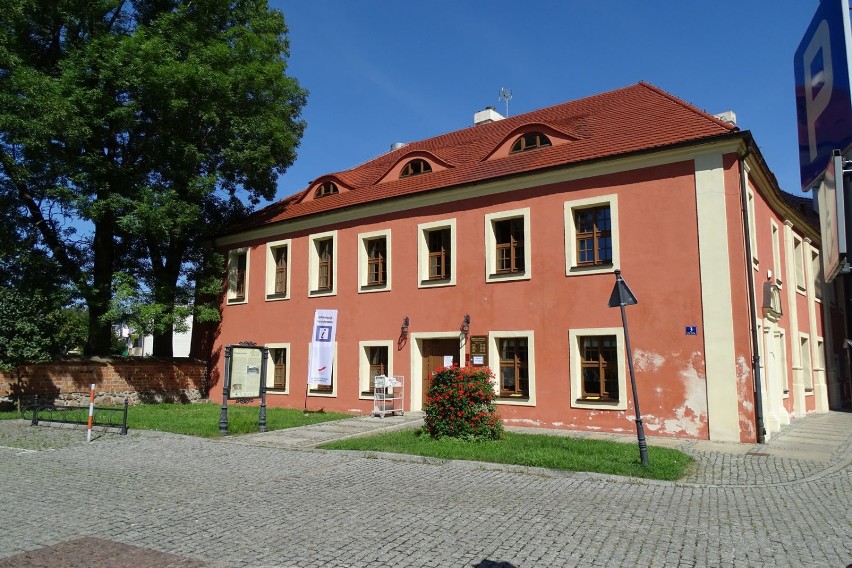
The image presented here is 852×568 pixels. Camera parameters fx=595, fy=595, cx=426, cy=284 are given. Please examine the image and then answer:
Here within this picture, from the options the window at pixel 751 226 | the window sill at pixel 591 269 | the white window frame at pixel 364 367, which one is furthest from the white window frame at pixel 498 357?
the window at pixel 751 226

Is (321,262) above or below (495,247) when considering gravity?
above

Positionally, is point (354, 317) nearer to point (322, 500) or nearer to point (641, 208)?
point (641, 208)

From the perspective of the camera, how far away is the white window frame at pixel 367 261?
19.4 meters

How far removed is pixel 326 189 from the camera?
77.0 ft

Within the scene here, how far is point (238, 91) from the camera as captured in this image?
22500mm

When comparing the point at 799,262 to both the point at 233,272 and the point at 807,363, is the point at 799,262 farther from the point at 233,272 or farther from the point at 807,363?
the point at 233,272

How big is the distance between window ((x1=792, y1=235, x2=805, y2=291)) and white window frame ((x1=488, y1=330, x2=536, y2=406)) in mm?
11326

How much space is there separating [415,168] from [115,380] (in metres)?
13.6

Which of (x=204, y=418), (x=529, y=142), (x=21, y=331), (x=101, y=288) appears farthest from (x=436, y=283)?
(x=101, y=288)

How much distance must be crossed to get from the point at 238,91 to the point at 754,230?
59.5ft

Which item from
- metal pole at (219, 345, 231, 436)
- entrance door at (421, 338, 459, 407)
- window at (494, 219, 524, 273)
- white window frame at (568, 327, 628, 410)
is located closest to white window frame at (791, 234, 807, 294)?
white window frame at (568, 327, 628, 410)

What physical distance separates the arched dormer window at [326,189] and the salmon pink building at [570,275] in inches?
5.5

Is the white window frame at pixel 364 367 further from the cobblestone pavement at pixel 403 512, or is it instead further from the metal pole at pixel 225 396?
the cobblestone pavement at pixel 403 512

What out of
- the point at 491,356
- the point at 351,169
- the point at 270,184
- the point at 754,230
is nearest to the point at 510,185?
the point at 491,356
